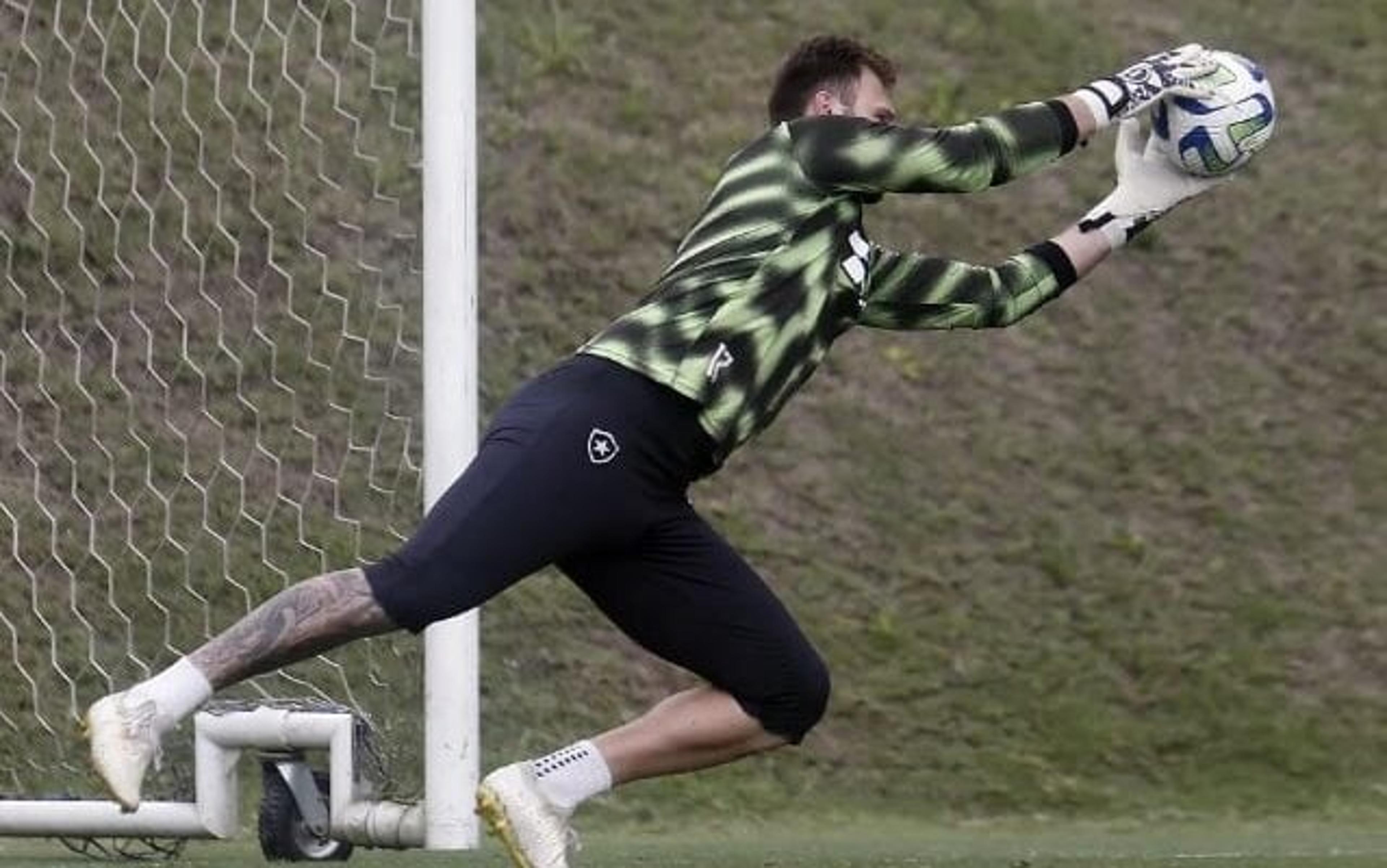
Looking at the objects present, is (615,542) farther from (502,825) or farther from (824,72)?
(824,72)

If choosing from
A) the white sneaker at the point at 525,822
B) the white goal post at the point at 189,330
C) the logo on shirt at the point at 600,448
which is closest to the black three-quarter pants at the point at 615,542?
the logo on shirt at the point at 600,448

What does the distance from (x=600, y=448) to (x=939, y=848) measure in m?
2.90

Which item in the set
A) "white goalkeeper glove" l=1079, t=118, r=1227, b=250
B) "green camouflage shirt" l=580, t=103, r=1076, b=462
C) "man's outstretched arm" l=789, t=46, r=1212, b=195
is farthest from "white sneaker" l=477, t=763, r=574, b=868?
"white goalkeeper glove" l=1079, t=118, r=1227, b=250

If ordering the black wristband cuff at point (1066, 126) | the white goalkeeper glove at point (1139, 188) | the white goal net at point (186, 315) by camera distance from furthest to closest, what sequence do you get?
1. the white goal net at point (186, 315)
2. the white goalkeeper glove at point (1139, 188)
3. the black wristband cuff at point (1066, 126)

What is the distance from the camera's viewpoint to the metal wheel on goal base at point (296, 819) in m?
7.06

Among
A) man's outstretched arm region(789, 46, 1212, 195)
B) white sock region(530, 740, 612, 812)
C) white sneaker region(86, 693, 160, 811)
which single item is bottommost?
white sock region(530, 740, 612, 812)

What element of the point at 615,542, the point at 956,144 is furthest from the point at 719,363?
the point at 956,144

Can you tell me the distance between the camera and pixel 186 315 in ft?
32.1

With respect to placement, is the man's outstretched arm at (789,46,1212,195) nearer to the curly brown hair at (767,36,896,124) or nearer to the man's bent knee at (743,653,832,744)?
the curly brown hair at (767,36,896,124)

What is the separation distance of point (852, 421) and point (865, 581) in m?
0.62

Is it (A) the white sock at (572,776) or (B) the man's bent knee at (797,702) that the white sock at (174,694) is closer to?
(A) the white sock at (572,776)

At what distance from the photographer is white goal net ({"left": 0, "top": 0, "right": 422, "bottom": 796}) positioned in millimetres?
8953

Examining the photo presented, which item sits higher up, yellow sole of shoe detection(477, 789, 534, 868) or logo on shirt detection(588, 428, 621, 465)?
logo on shirt detection(588, 428, 621, 465)

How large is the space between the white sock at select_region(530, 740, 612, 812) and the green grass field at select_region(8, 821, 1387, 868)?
1.08 m
